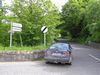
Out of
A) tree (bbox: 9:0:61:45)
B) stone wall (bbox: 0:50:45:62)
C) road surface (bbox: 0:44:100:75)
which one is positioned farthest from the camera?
tree (bbox: 9:0:61:45)

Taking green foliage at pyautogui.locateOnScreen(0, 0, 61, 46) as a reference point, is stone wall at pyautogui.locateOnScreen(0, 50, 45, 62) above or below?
below

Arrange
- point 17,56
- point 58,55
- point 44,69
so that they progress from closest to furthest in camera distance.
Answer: point 44,69 → point 58,55 → point 17,56

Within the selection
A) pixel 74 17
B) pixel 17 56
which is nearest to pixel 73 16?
pixel 74 17

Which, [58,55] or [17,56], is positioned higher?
[58,55]

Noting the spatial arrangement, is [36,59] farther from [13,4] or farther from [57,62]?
[13,4]

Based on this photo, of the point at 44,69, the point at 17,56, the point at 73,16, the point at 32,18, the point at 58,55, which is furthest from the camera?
the point at 73,16

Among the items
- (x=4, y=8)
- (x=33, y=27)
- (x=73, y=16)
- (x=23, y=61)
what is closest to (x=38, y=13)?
(x=33, y=27)

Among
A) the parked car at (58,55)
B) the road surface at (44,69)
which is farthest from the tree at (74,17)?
the road surface at (44,69)

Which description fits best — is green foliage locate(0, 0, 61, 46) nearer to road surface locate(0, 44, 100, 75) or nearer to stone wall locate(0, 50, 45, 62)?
stone wall locate(0, 50, 45, 62)

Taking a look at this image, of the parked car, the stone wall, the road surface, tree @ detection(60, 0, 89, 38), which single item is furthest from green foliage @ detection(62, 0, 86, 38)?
the road surface

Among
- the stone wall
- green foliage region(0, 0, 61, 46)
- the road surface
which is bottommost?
the road surface

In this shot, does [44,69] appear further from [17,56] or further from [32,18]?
[32,18]

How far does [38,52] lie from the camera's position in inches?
718

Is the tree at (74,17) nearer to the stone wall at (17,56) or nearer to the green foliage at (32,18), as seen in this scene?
the green foliage at (32,18)
